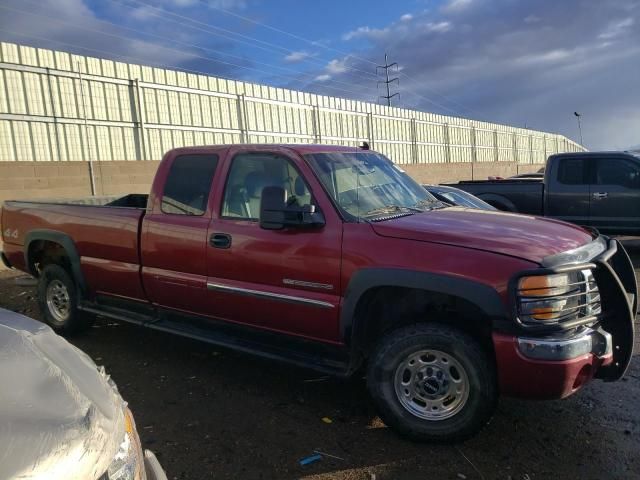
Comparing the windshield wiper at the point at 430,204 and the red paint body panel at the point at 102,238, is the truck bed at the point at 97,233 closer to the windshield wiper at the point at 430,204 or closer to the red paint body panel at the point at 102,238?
the red paint body panel at the point at 102,238

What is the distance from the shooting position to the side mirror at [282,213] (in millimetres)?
3576

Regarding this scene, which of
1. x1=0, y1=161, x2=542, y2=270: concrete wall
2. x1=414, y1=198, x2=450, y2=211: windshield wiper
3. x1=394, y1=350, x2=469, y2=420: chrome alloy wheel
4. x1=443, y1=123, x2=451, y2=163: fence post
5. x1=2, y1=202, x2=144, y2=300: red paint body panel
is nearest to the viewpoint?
x1=394, y1=350, x2=469, y2=420: chrome alloy wheel

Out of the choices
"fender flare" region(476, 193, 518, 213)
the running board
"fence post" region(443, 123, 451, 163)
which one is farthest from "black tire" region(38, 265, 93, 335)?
"fence post" region(443, 123, 451, 163)

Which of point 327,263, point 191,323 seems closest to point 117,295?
point 191,323

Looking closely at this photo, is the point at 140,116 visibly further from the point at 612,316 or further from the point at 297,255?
the point at 612,316

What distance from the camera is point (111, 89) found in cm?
1196

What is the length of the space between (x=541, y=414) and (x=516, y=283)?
4.40ft

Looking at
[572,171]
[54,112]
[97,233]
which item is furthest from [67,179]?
[572,171]

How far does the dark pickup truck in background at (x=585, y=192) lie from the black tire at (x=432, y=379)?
23.8 feet

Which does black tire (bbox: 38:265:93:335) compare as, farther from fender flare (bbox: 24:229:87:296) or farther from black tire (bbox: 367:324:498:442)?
black tire (bbox: 367:324:498:442)

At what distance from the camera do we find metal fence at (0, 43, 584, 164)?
33.8 feet

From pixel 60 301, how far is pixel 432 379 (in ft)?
14.1

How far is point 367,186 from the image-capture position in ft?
13.2

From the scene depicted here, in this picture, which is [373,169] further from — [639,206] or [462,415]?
[639,206]
